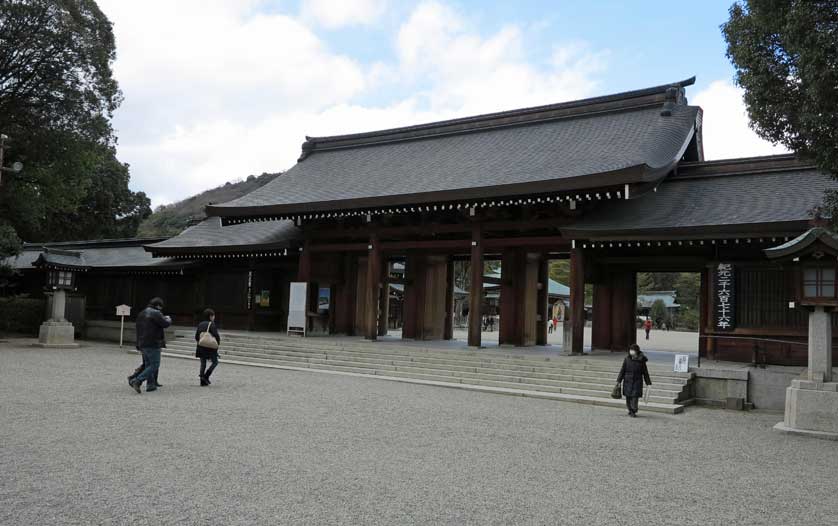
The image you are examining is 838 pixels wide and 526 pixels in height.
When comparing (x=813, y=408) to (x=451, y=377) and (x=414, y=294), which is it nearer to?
(x=451, y=377)

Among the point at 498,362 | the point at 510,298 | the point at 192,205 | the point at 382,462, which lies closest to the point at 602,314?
the point at 510,298

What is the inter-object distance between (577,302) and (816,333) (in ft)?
17.7

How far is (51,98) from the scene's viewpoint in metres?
19.7

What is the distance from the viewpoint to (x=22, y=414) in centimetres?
798

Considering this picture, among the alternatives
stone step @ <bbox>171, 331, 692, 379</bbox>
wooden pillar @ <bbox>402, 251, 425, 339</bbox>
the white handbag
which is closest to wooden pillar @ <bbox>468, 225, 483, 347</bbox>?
stone step @ <bbox>171, 331, 692, 379</bbox>

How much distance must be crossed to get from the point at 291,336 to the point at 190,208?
82.6 metres

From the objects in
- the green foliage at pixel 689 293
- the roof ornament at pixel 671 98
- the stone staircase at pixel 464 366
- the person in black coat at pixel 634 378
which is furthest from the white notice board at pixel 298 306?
the green foliage at pixel 689 293

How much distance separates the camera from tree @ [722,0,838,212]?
780 cm

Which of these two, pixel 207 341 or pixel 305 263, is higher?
pixel 305 263

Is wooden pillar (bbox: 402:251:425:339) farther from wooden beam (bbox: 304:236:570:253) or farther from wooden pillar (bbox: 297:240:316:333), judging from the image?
wooden pillar (bbox: 297:240:316:333)

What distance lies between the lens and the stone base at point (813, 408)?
8727 mm

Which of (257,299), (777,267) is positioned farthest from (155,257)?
(777,267)

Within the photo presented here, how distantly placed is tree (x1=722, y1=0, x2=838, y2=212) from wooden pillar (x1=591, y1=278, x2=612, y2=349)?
700cm

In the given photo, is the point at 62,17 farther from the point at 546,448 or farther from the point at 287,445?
the point at 546,448
